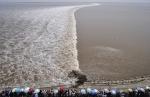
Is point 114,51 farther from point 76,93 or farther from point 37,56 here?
point 76,93

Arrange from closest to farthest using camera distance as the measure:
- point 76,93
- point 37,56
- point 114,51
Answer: point 76,93
point 37,56
point 114,51

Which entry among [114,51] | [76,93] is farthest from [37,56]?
[76,93]

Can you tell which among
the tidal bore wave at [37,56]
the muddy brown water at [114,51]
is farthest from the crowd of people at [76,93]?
the muddy brown water at [114,51]

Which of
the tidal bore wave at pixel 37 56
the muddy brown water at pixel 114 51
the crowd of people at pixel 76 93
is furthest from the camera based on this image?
the muddy brown water at pixel 114 51

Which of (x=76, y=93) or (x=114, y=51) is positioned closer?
(x=76, y=93)

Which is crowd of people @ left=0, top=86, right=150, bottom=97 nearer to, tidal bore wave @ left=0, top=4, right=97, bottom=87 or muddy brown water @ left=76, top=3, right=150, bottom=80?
tidal bore wave @ left=0, top=4, right=97, bottom=87

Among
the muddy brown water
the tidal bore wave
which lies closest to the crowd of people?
the tidal bore wave

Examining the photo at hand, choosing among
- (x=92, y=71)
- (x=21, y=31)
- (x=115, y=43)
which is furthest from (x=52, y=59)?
(x=21, y=31)

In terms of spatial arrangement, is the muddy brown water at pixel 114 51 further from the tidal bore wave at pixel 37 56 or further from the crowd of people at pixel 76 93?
the crowd of people at pixel 76 93

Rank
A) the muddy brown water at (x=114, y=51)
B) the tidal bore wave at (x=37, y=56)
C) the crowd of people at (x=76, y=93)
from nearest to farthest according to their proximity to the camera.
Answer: the crowd of people at (x=76, y=93), the tidal bore wave at (x=37, y=56), the muddy brown water at (x=114, y=51)

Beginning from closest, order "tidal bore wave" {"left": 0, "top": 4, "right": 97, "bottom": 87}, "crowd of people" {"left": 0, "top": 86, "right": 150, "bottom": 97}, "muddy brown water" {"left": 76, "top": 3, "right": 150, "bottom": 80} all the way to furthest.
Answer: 1. "crowd of people" {"left": 0, "top": 86, "right": 150, "bottom": 97}
2. "tidal bore wave" {"left": 0, "top": 4, "right": 97, "bottom": 87}
3. "muddy brown water" {"left": 76, "top": 3, "right": 150, "bottom": 80}

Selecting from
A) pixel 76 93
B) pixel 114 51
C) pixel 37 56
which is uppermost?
pixel 114 51
